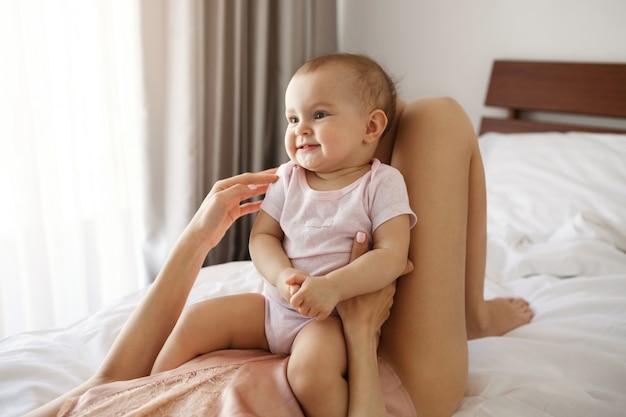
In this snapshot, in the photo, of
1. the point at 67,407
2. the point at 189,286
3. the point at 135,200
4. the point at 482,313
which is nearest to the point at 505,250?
the point at 482,313

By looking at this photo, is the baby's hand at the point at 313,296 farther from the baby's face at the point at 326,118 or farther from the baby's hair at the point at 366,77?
the baby's hair at the point at 366,77

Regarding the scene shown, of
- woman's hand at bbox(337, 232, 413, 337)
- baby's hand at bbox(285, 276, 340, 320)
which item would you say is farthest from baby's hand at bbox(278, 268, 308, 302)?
woman's hand at bbox(337, 232, 413, 337)

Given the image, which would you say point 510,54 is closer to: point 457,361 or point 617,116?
point 617,116

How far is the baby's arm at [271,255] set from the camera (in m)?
1.01

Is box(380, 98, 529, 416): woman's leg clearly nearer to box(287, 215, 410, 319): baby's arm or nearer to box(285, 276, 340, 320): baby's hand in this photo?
box(287, 215, 410, 319): baby's arm

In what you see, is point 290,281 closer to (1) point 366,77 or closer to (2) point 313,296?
(2) point 313,296

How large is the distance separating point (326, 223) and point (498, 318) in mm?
587

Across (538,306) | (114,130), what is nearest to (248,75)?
(114,130)

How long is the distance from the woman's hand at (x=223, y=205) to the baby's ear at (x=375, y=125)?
225mm

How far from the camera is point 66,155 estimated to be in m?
2.18

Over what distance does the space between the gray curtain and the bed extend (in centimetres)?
97

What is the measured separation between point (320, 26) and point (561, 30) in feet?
4.10

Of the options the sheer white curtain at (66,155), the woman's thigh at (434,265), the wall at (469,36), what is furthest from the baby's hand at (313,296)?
the wall at (469,36)

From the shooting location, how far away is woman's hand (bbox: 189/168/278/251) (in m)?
1.20
